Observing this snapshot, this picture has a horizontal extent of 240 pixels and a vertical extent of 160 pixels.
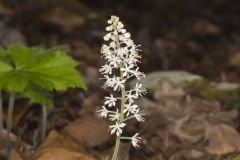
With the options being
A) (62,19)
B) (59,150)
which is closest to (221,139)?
(59,150)

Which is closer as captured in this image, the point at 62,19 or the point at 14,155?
the point at 14,155

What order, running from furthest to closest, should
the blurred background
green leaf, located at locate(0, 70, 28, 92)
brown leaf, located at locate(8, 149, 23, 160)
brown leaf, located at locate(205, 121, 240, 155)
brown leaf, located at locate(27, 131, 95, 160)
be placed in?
1. the blurred background
2. brown leaf, located at locate(205, 121, 240, 155)
3. brown leaf, located at locate(8, 149, 23, 160)
4. brown leaf, located at locate(27, 131, 95, 160)
5. green leaf, located at locate(0, 70, 28, 92)

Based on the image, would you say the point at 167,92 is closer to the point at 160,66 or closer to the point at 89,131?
the point at 89,131

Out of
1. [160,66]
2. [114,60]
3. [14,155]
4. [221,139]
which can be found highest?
[160,66]

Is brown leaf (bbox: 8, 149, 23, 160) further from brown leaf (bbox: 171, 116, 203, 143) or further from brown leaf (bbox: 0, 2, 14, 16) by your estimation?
brown leaf (bbox: 0, 2, 14, 16)

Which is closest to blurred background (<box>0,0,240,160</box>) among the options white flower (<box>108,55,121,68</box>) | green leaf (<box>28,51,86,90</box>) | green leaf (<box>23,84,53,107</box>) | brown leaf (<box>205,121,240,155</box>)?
brown leaf (<box>205,121,240,155</box>)
